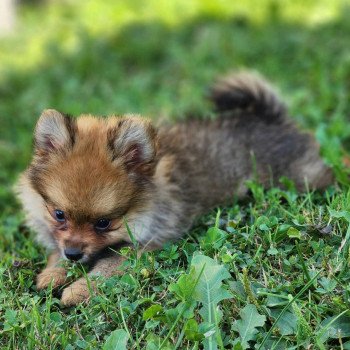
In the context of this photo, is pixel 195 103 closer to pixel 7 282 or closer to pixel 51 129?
pixel 51 129

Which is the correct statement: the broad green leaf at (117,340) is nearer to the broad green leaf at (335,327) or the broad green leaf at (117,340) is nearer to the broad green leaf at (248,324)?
the broad green leaf at (248,324)

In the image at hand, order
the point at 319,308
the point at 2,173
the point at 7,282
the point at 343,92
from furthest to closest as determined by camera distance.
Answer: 1. the point at 343,92
2. the point at 2,173
3. the point at 7,282
4. the point at 319,308

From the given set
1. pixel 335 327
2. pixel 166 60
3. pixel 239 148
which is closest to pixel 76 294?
pixel 335 327

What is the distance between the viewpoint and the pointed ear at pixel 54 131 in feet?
11.5

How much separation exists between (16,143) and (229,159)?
223cm

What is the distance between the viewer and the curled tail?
15.6ft

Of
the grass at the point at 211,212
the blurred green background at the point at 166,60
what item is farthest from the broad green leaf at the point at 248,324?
the blurred green background at the point at 166,60

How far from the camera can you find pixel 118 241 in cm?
356

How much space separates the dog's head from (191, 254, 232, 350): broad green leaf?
598 mm

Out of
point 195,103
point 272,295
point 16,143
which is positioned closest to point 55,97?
point 16,143

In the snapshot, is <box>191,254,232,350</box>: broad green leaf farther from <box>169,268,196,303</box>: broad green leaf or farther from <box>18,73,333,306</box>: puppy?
<box>18,73,333,306</box>: puppy

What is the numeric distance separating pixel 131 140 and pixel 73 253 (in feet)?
2.18

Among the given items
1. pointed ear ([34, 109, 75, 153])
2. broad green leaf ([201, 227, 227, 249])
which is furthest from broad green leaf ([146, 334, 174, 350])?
pointed ear ([34, 109, 75, 153])

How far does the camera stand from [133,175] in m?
3.58
